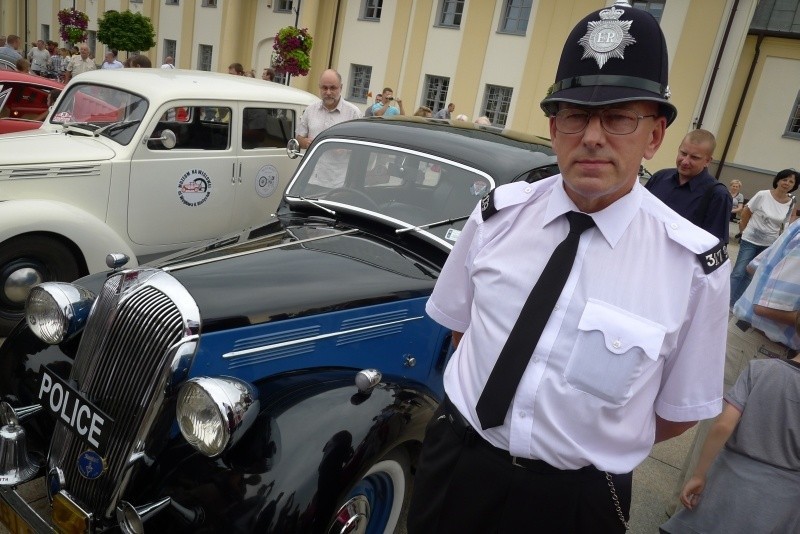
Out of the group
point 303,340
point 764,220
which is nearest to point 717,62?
point 764,220

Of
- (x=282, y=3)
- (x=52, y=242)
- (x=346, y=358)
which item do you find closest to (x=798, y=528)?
(x=346, y=358)

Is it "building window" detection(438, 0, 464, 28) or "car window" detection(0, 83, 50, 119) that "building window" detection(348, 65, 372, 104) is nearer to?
"building window" detection(438, 0, 464, 28)

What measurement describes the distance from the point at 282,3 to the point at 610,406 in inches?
929

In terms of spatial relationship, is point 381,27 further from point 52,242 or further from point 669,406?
point 669,406

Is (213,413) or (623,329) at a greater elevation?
(623,329)

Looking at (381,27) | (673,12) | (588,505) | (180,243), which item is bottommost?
(180,243)

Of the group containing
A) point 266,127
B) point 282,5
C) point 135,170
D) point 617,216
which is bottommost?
point 135,170

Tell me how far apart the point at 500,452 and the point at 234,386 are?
2.99ft

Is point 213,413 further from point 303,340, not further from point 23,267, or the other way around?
point 23,267

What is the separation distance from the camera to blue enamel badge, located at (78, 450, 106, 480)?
6.47 feet

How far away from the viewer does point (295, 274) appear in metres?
2.47

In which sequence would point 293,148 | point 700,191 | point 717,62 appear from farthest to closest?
1. point 717,62
2. point 293,148
3. point 700,191

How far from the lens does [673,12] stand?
15.0 metres

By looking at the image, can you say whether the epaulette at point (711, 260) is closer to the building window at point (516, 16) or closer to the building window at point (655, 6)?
the building window at point (655, 6)
